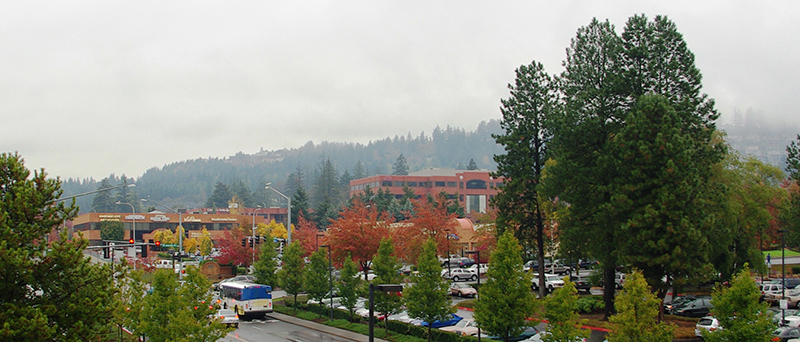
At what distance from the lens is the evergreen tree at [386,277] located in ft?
120

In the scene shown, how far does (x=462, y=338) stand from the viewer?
3209 centimetres

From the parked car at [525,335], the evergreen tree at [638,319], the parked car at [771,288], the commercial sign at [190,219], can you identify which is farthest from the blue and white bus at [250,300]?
the commercial sign at [190,219]

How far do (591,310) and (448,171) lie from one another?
128 m

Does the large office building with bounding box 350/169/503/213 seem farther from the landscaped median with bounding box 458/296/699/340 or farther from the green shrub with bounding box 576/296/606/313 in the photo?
the landscaped median with bounding box 458/296/699/340

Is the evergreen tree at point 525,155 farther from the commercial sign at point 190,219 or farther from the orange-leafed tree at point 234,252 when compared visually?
the commercial sign at point 190,219

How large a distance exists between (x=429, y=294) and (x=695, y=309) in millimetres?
17223

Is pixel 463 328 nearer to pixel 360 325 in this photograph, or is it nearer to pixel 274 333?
pixel 360 325

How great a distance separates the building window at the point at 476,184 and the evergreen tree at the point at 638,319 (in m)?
129

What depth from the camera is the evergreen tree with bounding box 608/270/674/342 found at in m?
23.5

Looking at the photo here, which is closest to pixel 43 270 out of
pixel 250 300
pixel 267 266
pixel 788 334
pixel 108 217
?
pixel 250 300

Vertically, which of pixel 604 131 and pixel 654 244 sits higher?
pixel 604 131

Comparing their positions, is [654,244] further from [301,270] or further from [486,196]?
[486,196]

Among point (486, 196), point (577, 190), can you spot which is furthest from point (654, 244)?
point (486, 196)

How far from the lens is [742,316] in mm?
23062
